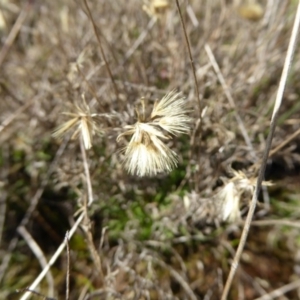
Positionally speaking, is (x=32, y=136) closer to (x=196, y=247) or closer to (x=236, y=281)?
(x=196, y=247)

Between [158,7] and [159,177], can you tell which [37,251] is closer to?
[159,177]

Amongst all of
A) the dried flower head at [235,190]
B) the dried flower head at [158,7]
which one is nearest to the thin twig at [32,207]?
the dried flower head at [158,7]

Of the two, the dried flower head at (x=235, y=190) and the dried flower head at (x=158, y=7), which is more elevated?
the dried flower head at (x=158, y=7)


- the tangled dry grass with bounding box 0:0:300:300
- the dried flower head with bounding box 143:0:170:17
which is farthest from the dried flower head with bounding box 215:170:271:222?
the dried flower head with bounding box 143:0:170:17

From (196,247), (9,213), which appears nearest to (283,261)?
(196,247)

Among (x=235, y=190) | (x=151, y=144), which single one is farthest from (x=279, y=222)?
(x=151, y=144)

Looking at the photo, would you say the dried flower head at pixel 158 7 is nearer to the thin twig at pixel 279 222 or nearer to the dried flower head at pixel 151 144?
the dried flower head at pixel 151 144

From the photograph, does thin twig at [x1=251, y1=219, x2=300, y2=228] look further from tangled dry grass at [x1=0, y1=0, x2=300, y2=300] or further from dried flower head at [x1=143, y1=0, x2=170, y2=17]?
dried flower head at [x1=143, y1=0, x2=170, y2=17]
